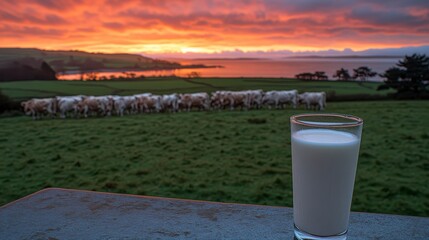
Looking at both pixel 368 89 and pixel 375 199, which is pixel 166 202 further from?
pixel 368 89

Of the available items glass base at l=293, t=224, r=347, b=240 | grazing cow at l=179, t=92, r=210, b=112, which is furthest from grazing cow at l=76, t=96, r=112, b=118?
glass base at l=293, t=224, r=347, b=240

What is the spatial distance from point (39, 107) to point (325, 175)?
1549 centimetres

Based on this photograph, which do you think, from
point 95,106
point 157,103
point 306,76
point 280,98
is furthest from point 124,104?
point 306,76

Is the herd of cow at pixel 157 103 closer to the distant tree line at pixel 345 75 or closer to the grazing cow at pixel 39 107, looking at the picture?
the grazing cow at pixel 39 107

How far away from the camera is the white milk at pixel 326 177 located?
2.70 feet

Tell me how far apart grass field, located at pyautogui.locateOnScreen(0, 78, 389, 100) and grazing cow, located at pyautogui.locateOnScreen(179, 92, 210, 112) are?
3426 mm

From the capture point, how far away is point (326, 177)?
827 mm

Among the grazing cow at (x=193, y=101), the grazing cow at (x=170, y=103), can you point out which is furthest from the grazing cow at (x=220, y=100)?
the grazing cow at (x=170, y=103)

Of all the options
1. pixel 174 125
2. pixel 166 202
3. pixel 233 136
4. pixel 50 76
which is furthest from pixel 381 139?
pixel 50 76

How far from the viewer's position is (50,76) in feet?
67.4

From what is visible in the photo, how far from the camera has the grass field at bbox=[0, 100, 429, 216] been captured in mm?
4676

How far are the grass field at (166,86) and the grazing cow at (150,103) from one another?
3.24m

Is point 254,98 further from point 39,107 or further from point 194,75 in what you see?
point 39,107

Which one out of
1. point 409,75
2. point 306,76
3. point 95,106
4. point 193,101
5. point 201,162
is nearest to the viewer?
point 201,162
